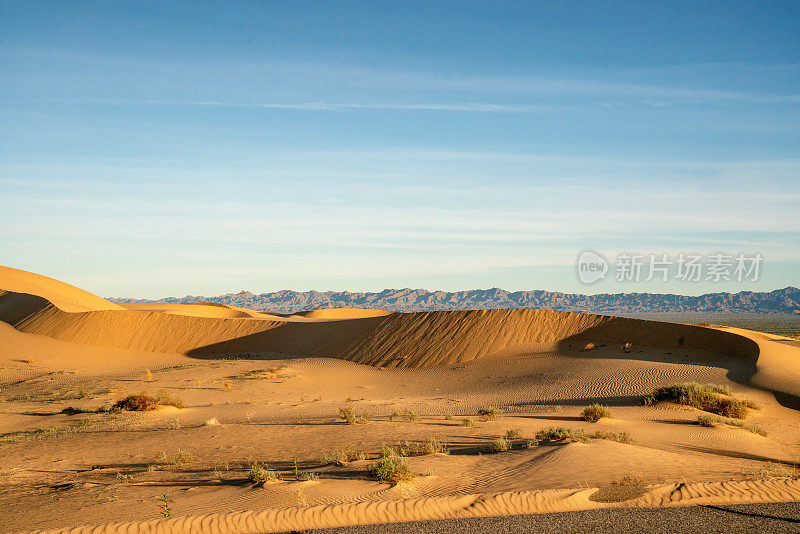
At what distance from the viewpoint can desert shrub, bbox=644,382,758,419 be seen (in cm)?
1650

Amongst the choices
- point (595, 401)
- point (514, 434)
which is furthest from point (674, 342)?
point (514, 434)

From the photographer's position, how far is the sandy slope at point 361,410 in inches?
305

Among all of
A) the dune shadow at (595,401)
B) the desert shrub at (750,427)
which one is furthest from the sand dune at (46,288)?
the desert shrub at (750,427)

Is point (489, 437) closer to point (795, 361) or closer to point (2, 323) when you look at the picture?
point (795, 361)

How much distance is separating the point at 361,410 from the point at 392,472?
30.4ft

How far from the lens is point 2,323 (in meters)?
39.2

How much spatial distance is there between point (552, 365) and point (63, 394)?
19.3 metres

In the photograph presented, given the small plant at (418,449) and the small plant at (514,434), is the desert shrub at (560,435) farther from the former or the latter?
the small plant at (418,449)

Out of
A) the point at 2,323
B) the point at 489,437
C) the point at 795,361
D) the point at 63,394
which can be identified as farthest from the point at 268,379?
the point at 2,323

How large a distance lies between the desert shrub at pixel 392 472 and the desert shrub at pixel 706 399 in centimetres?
1199

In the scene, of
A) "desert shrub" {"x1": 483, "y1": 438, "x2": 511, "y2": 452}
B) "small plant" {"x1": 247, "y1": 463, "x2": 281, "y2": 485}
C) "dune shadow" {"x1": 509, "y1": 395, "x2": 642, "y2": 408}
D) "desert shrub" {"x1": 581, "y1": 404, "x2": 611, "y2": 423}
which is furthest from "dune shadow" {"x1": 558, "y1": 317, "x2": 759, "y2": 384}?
"small plant" {"x1": 247, "y1": 463, "x2": 281, "y2": 485}

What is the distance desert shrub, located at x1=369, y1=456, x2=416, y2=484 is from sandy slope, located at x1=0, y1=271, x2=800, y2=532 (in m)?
0.18

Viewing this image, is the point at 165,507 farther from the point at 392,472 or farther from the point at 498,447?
the point at 498,447

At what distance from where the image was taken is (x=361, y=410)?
57.3 ft
